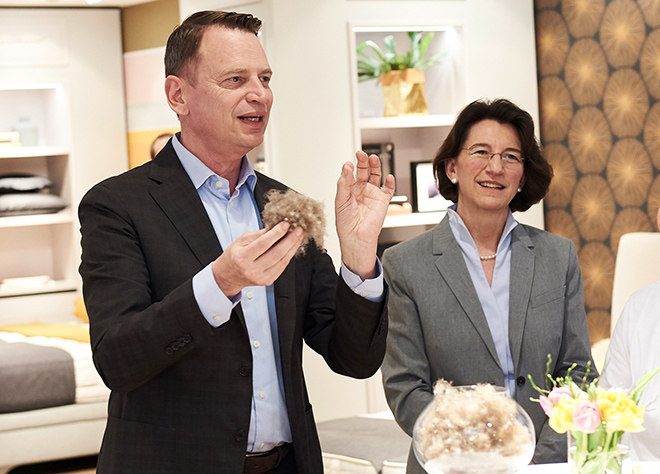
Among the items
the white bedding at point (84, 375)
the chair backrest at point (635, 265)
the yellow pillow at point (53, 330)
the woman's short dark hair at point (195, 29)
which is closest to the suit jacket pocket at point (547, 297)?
the woman's short dark hair at point (195, 29)

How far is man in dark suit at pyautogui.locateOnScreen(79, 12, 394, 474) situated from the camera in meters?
1.37

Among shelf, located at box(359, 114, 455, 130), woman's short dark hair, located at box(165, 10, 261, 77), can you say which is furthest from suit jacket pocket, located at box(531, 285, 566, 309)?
shelf, located at box(359, 114, 455, 130)

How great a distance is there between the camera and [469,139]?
2.29 m

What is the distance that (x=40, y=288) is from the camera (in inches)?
220

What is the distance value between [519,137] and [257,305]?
1071 mm

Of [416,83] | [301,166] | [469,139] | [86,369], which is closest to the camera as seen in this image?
[469,139]

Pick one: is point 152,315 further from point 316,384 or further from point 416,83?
point 416,83

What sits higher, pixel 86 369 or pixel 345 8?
pixel 345 8

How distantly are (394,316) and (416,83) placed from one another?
230 centimetres

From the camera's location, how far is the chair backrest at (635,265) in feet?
10.5

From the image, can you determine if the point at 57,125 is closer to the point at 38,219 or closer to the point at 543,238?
the point at 38,219

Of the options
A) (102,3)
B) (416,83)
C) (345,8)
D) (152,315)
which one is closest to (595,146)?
(416,83)

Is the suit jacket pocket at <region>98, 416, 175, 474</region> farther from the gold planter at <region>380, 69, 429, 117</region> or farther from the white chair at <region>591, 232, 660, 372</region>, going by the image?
the gold planter at <region>380, 69, 429, 117</region>

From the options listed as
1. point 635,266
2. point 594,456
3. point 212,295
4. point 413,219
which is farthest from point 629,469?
point 413,219
